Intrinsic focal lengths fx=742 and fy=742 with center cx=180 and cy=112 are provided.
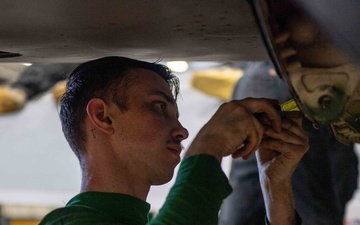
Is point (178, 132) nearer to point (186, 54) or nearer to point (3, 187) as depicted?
point (186, 54)

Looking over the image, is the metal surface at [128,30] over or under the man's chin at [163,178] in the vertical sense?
over

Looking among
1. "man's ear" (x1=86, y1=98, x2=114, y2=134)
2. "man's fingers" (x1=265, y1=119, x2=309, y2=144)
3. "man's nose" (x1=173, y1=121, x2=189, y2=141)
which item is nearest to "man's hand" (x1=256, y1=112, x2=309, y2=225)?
"man's fingers" (x1=265, y1=119, x2=309, y2=144)

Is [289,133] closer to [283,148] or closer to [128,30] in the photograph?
[283,148]

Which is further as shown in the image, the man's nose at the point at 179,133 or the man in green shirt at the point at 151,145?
the man's nose at the point at 179,133

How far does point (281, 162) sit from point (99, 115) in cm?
34

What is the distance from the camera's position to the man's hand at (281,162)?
4.07 feet

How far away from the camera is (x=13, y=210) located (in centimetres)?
600

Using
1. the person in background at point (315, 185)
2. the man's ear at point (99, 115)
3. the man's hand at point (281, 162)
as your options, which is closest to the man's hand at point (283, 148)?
the man's hand at point (281, 162)

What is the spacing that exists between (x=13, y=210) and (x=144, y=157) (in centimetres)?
496

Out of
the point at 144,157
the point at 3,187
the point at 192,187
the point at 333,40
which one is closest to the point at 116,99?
the point at 144,157

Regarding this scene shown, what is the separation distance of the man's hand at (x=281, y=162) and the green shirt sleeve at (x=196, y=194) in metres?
0.16

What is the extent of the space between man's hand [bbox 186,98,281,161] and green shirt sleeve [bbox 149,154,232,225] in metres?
0.03

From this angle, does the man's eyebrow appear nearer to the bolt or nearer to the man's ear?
the man's ear

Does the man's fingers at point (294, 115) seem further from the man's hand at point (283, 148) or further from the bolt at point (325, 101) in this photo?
the bolt at point (325, 101)
